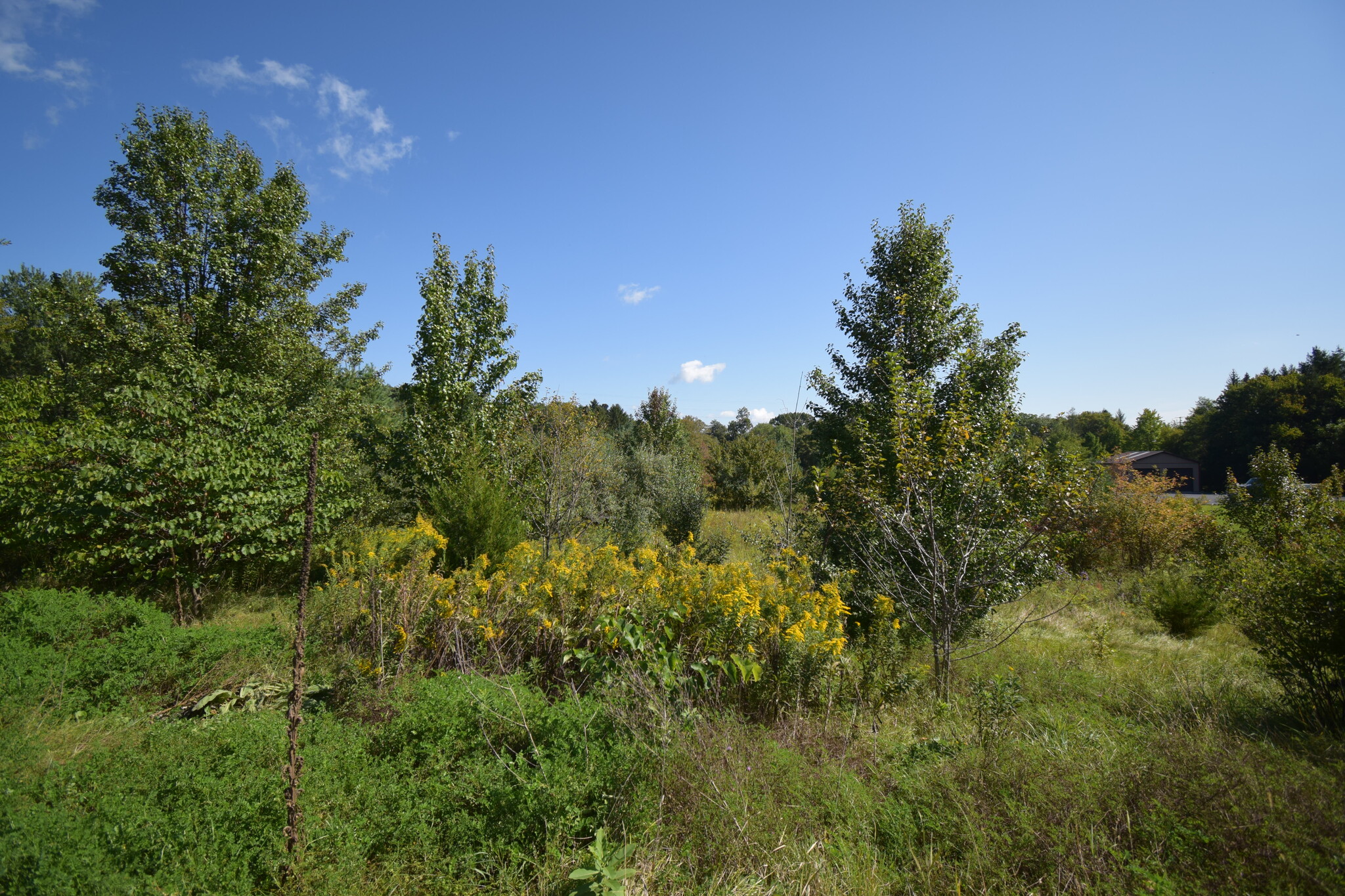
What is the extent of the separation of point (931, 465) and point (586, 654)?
11.3 ft

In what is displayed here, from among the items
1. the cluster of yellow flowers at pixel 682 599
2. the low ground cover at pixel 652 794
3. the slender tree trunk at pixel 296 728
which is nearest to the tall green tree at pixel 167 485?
the low ground cover at pixel 652 794

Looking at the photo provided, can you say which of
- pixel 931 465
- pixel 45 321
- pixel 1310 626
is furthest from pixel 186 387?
A: pixel 45 321

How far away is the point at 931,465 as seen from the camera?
16.0ft

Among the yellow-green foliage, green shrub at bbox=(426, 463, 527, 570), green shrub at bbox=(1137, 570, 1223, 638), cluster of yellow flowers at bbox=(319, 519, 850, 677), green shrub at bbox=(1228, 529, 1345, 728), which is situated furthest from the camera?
green shrub at bbox=(1137, 570, 1223, 638)

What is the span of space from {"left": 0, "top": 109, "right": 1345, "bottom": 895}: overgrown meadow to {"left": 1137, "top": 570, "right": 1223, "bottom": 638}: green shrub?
0.05 meters

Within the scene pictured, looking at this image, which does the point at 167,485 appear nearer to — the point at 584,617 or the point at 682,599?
the point at 584,617

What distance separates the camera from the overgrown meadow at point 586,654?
2316mm

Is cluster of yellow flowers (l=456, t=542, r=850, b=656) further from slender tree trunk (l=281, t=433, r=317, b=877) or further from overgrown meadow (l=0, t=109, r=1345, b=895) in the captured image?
slender tree trunk (l=281, t=433, r=317, b=877)

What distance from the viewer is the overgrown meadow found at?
2.32 metres

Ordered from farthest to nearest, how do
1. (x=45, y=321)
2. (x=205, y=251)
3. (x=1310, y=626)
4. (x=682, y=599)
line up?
(x=45, y=321) < (x=205, y=251) < (x=682, y=599) < (x=1310, y=626)

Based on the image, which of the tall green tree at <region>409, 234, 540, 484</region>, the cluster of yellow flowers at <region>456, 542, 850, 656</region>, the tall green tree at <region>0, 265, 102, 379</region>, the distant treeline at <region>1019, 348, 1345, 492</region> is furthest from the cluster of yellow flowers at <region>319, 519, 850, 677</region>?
the distant treeline at <region>1019, 348, 1345, 492</region>

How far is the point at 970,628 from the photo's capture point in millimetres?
6555

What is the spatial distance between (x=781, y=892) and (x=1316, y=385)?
48338mm

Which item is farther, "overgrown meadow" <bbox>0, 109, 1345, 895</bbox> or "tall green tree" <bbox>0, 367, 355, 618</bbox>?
"tall green tree" <bbox>0, 367, 355, 618</bbox>
